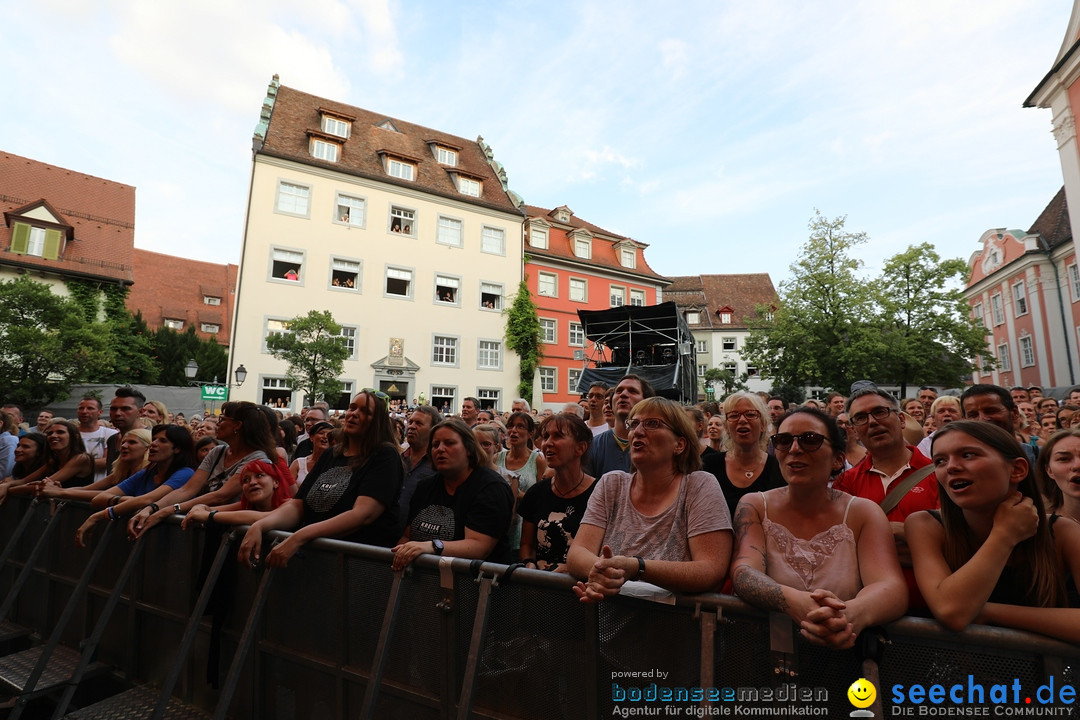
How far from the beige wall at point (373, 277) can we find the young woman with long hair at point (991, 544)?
23.9m

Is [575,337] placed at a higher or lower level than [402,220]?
lower

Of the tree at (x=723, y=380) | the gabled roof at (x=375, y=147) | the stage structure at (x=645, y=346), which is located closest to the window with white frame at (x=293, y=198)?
the gabled roof at (x=375, y=147)

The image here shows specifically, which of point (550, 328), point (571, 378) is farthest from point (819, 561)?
point (550, 328)

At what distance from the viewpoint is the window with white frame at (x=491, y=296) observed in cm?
2998

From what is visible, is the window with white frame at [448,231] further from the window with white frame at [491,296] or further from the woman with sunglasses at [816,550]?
the woman with sunglasses at [816,550]

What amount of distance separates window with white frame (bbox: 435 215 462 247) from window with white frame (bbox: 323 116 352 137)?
265 inches

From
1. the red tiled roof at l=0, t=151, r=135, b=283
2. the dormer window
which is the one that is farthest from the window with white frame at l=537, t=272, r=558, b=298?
the red tiled roof at l=0, t=151, r=135, b=283

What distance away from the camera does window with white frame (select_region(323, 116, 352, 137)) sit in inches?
1119

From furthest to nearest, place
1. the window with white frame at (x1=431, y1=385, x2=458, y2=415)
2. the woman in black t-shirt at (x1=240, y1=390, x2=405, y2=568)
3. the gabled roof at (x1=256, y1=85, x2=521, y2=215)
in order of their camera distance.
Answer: the window with white frame at (x1=431, y1=385, x2=458, y2=415) → the gabled roof at (x1=256, y1=85, x2=521, y2=215) → the woman in black t-shirt at (x1=240, y1=390, x2=405, y2=568)

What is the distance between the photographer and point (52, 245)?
2525 cm

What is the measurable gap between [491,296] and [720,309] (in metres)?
27.1

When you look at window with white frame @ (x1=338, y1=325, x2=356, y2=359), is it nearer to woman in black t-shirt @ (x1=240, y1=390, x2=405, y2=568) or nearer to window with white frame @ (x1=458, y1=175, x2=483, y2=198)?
window with white frame @ (x1=458, y1=175, x2=483, y2=198)

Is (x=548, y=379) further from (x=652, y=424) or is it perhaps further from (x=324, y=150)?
(x=652, y=424)

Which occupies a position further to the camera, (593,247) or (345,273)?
(593,247)
